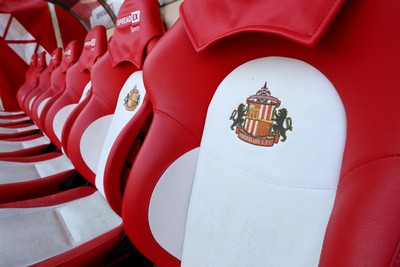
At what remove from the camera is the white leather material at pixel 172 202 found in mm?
545

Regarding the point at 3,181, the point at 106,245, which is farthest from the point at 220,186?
the point at 3,181

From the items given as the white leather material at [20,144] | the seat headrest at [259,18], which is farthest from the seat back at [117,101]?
the white leather material at [20,144]

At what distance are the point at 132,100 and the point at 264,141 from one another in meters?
0.55

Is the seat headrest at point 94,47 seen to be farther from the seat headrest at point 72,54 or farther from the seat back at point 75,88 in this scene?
the seat headrest at point 72,54

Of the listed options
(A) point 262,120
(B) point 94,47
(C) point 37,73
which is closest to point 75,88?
(B) point 94,47

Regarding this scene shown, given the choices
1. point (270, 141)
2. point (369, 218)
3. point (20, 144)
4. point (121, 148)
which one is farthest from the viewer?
point (20, 144)

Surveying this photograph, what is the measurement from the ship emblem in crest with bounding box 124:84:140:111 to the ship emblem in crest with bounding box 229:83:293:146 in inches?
17.7

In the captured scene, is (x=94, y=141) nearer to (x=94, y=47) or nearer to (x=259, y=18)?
(x=94, y=47)

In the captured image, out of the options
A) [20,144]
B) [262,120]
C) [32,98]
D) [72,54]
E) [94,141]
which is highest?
[72,54]

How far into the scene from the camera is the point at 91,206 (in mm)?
1030

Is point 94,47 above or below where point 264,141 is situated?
→ above

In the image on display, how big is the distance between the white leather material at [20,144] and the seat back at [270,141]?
68.3 inches

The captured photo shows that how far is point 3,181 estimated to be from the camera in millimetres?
1187

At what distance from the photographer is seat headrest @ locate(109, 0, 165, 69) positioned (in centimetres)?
73
